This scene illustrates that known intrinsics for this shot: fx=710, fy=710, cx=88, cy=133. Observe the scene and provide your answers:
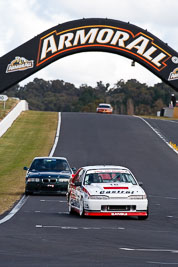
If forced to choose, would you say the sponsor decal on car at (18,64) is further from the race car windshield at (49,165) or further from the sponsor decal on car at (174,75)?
the race car windshield at (49,165)

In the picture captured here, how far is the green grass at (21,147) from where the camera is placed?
28794 mm

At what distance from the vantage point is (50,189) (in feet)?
86.7

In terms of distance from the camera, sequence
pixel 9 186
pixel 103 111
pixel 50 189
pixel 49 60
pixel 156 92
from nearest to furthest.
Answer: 1. pixel 49 60
2. pixel 50 189
3. pixel 9 186
4. pixel 103 111
5. pixel 156 92

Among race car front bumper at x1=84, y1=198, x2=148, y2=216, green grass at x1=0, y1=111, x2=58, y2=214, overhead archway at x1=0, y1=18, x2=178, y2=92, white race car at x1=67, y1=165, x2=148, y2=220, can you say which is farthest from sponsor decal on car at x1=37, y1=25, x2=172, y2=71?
green grass at x1=0, y1=111, x2=58, y2=214

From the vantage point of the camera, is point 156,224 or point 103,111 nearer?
point 156,224

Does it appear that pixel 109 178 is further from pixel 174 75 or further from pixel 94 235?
pixel 94 235

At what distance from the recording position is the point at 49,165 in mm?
28125

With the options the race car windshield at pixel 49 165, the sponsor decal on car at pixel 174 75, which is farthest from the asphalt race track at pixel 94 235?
the sponsor decal on car at pixel 174 75

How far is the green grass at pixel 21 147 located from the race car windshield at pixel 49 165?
117 cm

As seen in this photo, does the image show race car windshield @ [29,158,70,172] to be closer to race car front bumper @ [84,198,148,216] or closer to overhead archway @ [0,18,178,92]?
overhead archway @ [0,18,178,92]

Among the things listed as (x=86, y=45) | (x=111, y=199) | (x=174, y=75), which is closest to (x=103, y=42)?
(x=86, y=45)

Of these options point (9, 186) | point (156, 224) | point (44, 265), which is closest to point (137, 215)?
point (156, 224)

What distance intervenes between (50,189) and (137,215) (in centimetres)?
916

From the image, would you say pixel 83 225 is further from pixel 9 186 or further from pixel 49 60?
pixel 9 186
